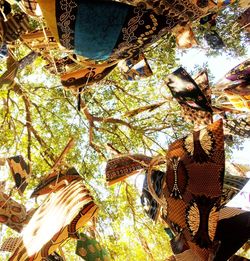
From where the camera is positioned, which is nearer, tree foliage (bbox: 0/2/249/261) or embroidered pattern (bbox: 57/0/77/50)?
embroidered pattern (bbox: 57/0/77/50)

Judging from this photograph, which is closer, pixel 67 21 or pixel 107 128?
pixel 67 21

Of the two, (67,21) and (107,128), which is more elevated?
(67,21)

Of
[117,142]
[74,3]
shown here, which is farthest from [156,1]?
[117,142]

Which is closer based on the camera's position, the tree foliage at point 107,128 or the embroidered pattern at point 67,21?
the embroidered pattern at point 67,21

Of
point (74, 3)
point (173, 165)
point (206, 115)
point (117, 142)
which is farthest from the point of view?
point (117, 142)

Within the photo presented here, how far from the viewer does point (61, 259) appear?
7.12 ft

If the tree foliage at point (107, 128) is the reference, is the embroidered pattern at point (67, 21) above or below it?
above

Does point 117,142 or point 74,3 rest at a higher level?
point 74,3

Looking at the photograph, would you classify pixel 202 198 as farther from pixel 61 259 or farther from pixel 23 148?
pixel 23 148

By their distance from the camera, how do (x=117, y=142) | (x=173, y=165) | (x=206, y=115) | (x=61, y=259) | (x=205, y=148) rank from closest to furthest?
(x=205, y=148), (x=173, y=165), (x=206, y=115), (x=61, y=259), (x=117, y=142)

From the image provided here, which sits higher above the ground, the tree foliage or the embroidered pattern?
the embroidered pattern

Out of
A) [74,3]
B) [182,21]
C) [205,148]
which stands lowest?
[205,148]

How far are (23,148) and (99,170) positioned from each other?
40.1 inches

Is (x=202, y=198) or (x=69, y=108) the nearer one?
(x=202, y=198)
